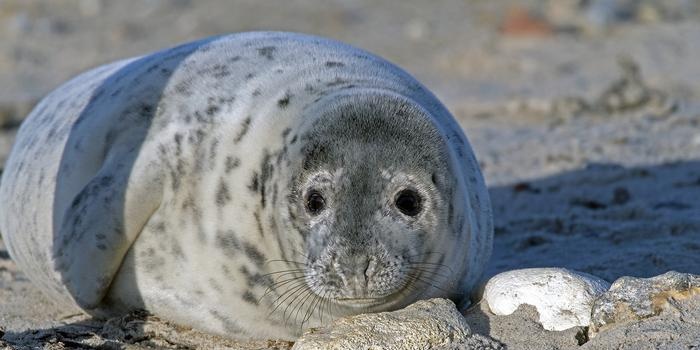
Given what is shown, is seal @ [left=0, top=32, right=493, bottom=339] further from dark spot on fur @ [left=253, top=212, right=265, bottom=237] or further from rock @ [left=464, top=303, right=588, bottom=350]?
rock @ [left=464, top=303, right=588, bottom=350]

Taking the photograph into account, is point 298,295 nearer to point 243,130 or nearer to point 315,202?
point 315,202

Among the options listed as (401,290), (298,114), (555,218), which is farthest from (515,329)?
(555,218)

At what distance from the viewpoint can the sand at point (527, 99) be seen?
4414 millimetres

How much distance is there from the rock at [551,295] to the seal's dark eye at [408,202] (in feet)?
1.19

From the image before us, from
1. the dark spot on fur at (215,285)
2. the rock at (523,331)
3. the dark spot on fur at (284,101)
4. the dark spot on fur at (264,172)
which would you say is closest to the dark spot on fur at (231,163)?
the dark spot on fur at (264,172)

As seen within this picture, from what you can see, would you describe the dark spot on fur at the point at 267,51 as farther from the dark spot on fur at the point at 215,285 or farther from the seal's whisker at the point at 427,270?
the seal's whisker at the point at 427,270

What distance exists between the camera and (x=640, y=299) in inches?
131

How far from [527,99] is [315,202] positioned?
469 cm

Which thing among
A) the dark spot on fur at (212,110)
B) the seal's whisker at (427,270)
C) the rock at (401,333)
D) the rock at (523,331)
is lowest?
the rock at (523,331)

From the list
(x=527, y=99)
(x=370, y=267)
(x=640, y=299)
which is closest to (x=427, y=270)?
(x=370, y=267)

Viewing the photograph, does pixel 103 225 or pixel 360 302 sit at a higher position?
pixel 103 225

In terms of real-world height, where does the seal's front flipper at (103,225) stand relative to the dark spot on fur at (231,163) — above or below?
below

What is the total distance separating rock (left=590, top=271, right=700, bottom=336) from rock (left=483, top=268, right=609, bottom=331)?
0.08 m

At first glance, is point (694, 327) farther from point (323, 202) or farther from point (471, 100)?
point (471, 100)
